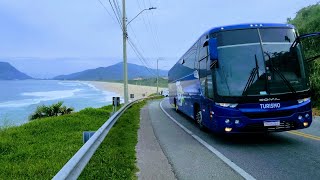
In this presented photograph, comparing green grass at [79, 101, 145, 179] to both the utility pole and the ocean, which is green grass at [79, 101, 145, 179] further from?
the utility pole

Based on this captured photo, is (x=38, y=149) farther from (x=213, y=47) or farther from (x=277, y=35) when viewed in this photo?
(x=277, y=35)

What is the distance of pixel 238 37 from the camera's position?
33.3 feet

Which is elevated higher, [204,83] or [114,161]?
[204,83]

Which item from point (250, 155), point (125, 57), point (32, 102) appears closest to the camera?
point (250, 155)

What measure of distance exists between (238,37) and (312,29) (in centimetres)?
1983

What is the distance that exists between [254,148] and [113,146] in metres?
3.63

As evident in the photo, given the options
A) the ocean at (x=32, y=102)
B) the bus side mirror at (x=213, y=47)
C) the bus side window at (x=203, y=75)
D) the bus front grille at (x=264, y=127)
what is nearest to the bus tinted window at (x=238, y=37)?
the bus side mirror at (x=213, y=47)

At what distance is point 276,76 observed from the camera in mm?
9750

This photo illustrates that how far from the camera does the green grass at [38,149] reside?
7.36 m

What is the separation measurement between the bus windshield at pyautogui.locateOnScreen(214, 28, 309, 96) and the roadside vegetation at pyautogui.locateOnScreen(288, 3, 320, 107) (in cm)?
1467

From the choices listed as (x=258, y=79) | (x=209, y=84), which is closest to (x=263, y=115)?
(x=258, y=79)

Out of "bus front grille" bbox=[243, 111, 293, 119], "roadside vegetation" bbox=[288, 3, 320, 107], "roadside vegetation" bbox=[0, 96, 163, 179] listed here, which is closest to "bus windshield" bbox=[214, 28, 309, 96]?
"bus front grille" bbox=[243, 111, 293, 119]

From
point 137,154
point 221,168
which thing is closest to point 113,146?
point 137,154

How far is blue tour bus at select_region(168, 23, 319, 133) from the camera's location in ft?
31.5
